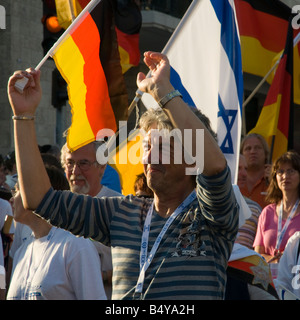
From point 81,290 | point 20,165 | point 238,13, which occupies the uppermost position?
point 238,13

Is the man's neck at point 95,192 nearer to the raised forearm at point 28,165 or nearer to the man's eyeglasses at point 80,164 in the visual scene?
the man's eyeglasses at point 80,164

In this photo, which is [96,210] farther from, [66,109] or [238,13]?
[66,109]

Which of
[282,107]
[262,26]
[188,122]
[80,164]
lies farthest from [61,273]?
[262,26]

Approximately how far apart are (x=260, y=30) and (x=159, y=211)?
18.7ft

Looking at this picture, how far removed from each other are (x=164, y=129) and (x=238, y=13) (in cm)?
545

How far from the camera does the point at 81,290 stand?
333 centimetres

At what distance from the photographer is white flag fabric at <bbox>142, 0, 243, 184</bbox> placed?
5309 mm

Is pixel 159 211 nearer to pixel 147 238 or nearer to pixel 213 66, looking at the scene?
pixel 147 238

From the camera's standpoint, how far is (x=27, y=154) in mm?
2588

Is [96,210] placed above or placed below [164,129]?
below

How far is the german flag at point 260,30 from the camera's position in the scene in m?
7.88

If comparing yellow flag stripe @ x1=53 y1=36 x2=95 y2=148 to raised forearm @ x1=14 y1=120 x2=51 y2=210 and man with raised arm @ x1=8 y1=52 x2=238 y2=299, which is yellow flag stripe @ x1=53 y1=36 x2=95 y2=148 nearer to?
man with raised arm @ x1=8 y1=52 x2=238 y2=299

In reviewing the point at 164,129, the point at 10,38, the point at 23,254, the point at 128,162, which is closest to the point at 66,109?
the point at 10,38

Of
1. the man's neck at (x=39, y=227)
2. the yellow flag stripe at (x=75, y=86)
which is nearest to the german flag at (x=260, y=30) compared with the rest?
the yellow flag stripe at (x=75, y=86)
